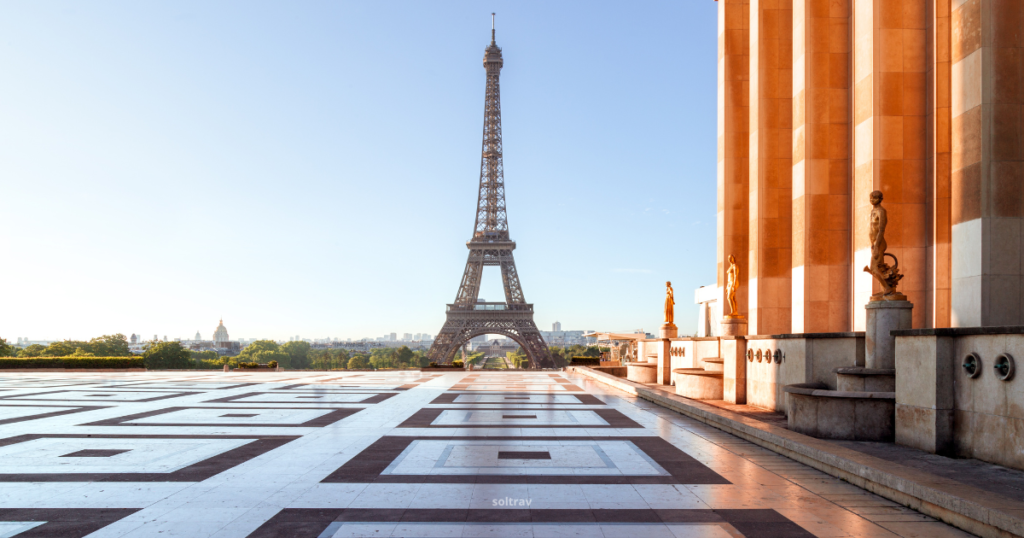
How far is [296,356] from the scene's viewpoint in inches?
6521

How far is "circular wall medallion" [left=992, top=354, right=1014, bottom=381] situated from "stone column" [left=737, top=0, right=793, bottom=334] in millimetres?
13021

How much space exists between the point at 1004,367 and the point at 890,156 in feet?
27.3

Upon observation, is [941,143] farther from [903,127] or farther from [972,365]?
[972,365]

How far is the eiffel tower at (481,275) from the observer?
236 feet

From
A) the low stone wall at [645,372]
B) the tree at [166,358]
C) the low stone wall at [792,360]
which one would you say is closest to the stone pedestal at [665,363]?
the low stone wall at [645,372]

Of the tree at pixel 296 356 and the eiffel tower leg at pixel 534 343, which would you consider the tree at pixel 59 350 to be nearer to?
the tree at pixel 296 356

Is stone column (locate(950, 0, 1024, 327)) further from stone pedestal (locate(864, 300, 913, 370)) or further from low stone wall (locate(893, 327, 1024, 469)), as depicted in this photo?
low stone wall (locate(893, 327, 1024, 469))

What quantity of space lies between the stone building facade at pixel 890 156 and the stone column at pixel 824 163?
0.03 metres

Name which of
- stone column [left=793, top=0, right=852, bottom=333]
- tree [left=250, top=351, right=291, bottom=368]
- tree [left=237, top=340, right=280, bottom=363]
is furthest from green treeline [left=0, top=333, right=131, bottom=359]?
stone column [left=793, top=0, right=852, bottom=333]

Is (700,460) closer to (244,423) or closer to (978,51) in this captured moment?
(978,51)

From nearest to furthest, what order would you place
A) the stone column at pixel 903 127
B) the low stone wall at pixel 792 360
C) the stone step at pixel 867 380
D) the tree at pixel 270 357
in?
the stone step at pixel 867 380 < the low stone wall at pixel 792 360 < the stone column at pixel 903 127 < the tree at pixel 270 357

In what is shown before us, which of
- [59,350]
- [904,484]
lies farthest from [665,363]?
[59,350]

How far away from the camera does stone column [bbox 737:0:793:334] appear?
71.5ft

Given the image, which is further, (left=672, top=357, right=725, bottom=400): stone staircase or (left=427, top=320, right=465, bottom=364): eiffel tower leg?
(left=427, top=320, right=465, bottom=364): eiffel tower leg
